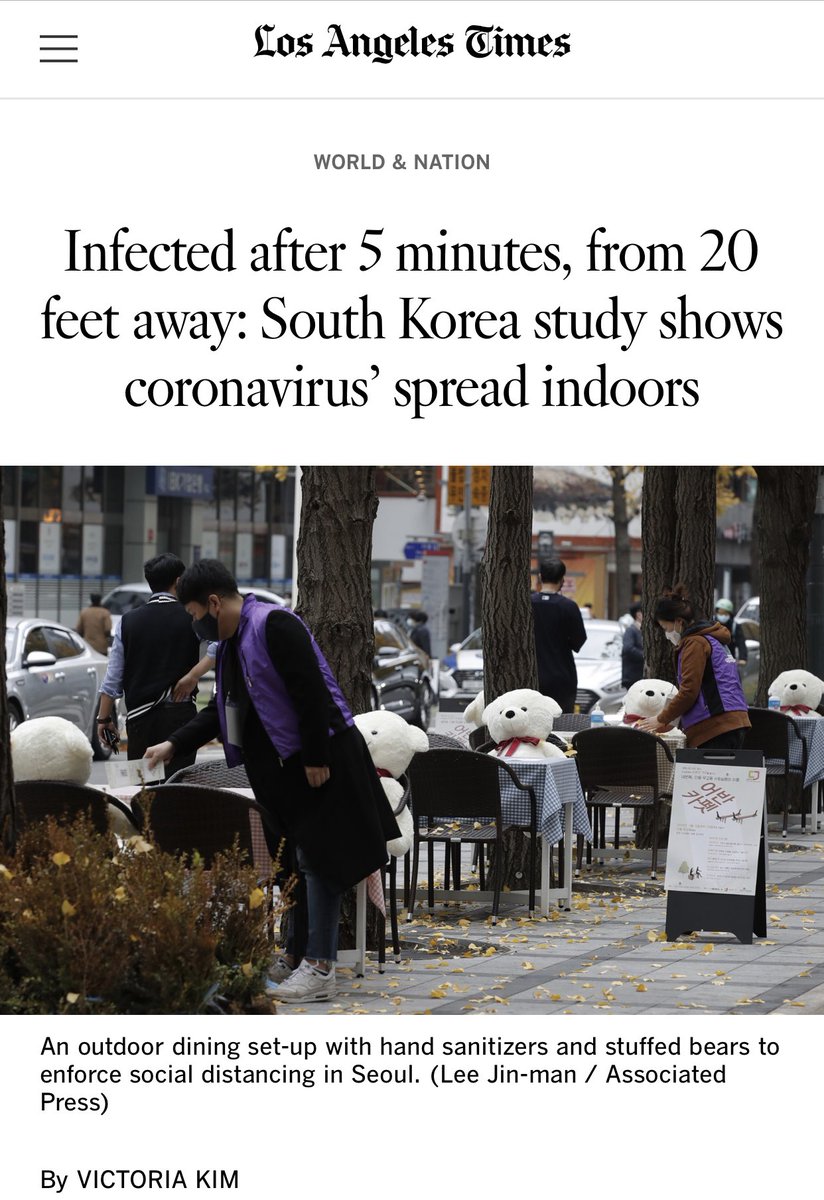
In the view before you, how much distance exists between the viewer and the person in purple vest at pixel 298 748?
752 centimetres

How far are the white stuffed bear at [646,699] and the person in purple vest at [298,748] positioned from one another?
18.9ft

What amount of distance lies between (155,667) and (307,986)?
9.50ft

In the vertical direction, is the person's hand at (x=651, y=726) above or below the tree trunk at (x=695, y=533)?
below

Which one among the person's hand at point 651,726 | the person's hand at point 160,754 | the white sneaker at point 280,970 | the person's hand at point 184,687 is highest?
the person's hand at point 184,687

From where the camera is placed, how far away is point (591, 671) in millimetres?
24984

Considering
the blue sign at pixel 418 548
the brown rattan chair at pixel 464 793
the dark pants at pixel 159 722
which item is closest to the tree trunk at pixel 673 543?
the brown rattan chair at pixel 464 793

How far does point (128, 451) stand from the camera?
262 inches

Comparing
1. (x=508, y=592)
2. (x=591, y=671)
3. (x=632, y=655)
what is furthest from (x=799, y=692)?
(x=591, y=671)

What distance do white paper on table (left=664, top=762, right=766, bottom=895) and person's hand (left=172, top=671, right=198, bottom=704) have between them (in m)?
2.56

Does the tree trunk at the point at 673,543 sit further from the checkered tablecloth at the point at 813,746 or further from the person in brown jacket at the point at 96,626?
the person in brown jacket at the point at 96,626

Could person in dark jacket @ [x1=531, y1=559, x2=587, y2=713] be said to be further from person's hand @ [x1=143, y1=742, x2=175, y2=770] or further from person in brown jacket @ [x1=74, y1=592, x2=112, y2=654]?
person in brown jacket @ [x1=74, y1=592, x2=112, y2=654]
